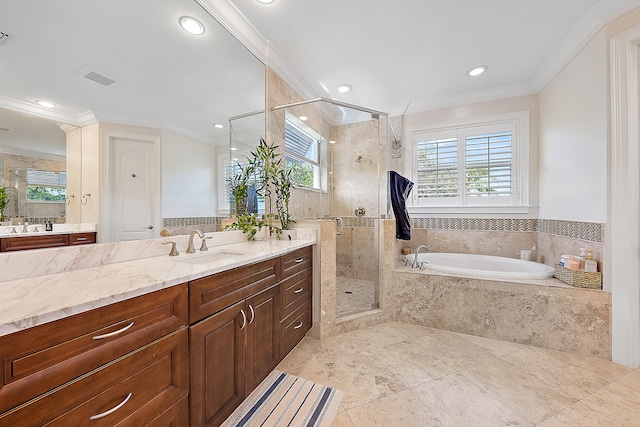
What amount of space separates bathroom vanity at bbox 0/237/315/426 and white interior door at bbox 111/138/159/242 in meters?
0.19

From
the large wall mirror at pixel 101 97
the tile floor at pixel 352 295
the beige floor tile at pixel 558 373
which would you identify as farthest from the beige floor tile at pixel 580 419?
the large wall mirror at pixel 101 97

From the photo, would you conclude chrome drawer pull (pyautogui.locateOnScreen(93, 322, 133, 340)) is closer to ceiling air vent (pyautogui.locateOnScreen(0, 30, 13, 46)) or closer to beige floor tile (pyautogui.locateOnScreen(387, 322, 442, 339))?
ceiling air vent (pyautogui.locateOnScreen(0, 30, 13, 46))

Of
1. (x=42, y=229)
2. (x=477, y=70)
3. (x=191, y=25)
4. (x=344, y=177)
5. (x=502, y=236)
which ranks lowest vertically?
(x=502, y=236)

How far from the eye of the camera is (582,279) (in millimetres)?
1950

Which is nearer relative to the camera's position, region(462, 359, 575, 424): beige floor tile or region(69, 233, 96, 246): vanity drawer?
region(69, 233, 96, 246): vanity drawer

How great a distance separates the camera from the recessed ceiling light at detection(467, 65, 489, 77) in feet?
8.63

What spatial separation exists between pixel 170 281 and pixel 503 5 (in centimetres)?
276

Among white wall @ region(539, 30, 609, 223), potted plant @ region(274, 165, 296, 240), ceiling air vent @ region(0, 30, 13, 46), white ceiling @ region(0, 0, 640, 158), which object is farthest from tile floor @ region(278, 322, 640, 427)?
ceiling air vent @ region(0, 30, 13, 46)

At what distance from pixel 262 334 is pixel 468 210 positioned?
292 cm

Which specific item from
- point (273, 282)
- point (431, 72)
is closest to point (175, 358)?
point (273, 282)

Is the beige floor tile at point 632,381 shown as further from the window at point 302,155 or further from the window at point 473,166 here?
the window at point 302,155

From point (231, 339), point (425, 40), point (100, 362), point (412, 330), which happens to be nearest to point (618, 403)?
point (412, 330)

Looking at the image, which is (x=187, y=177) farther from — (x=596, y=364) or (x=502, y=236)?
(x=502, y=236)

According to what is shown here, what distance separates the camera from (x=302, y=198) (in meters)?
2.69
